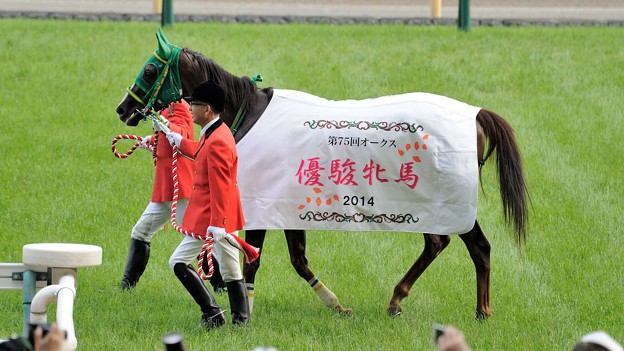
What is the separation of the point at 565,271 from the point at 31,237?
4.61m

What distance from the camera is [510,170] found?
312 inches

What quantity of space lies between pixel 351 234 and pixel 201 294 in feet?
10.6

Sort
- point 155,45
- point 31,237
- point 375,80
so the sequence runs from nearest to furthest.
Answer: point 31,237
point 375,80
point 155,45

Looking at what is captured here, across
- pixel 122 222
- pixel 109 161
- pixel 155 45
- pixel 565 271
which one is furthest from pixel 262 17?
pixel 565 271

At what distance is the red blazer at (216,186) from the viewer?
276 inches

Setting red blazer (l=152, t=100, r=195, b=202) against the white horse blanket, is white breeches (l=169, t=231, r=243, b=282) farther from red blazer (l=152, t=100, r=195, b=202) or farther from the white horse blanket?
red blazer (l=152, t=100, r=195, b=202)

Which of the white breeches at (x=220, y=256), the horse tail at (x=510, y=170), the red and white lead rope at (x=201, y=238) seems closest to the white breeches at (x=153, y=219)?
the red and white lead rope at (x=201, y=238)

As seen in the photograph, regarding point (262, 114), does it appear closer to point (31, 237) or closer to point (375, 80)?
point (31, 237)

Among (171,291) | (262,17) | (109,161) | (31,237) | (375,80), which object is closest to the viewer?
(171,291)

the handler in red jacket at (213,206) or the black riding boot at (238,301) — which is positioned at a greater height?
the handler in red jacket at (213,206)

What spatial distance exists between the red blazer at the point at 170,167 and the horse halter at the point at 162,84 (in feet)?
1.37

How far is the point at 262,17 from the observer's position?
17.9 metres

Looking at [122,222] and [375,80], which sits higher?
[375,80]

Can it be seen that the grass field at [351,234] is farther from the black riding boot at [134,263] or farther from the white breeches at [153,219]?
the white breeches at [153,219]
